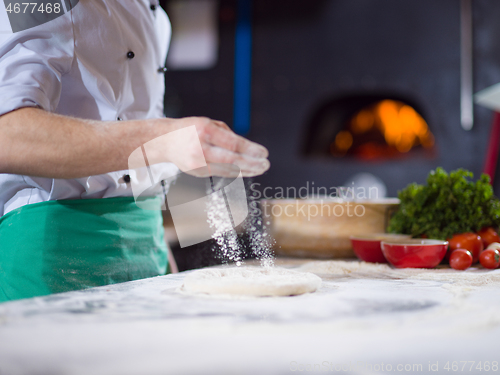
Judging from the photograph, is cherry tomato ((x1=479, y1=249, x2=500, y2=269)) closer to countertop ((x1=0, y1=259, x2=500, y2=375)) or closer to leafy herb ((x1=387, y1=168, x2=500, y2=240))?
leafy herb ((x1=387, y1=168, x2=500, y2=240))

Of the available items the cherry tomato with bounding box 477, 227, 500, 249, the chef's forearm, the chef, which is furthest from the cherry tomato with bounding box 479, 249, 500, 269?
the chef's forearm

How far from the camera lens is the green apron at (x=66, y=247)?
858 mm

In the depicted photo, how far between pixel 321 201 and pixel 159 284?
558 millimetres

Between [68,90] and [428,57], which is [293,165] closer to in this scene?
[428,57]

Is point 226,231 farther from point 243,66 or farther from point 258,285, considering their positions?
point 243,66

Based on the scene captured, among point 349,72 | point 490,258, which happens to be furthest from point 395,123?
point 490,258

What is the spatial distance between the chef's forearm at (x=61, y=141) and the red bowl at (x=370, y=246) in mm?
626

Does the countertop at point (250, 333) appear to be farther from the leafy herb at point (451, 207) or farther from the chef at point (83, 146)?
the leafy herb at point (451, 207)

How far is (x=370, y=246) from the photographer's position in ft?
3.51

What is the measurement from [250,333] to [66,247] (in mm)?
592

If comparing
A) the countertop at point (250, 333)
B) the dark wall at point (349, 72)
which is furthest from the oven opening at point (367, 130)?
the countertop at point (250, 333)

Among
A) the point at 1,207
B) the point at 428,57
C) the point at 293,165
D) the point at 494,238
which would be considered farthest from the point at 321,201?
the point at 428,57

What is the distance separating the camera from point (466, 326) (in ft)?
1.59

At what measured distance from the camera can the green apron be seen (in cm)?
86
